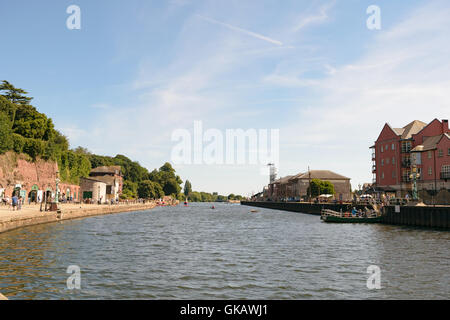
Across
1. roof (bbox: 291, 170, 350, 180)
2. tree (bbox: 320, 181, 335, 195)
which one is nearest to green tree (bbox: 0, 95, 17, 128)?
tree (bbox: 320, 181, 335, 195)

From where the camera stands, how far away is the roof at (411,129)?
262 feet

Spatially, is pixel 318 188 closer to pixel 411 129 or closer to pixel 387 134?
pixel 387 134

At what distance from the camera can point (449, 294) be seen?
1457 cm

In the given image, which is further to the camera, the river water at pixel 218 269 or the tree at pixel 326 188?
the tree at pixel 326 188

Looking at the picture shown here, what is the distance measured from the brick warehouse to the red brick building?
69347mm

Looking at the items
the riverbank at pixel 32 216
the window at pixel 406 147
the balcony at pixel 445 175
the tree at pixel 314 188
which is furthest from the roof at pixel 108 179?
the balcony at pixel 445 175

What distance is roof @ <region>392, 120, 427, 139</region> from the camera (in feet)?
262

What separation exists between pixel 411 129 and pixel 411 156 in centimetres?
861

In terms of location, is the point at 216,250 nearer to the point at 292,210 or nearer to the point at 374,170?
the point at 374,170

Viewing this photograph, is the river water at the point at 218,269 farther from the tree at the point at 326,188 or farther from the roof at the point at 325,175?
the roof at the point at 325,175

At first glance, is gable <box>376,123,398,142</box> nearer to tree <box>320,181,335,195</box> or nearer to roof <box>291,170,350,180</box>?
tree <box>320,181,335,195</box>

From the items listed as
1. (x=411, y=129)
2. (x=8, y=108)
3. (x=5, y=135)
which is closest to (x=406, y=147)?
(x=411, y=129)

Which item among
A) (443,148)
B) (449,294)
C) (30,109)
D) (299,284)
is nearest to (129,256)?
(299,284)

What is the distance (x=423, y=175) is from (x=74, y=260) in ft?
222
